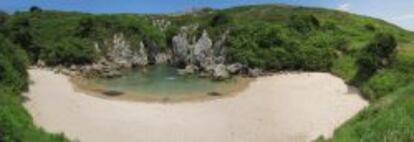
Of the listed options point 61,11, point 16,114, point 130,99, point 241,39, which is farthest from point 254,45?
point 61,11

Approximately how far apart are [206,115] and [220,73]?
2283cm

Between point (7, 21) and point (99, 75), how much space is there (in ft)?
125

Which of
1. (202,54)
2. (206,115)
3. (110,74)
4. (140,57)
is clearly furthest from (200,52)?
(206,115)

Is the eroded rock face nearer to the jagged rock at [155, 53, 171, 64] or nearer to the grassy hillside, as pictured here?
the grassy hillside

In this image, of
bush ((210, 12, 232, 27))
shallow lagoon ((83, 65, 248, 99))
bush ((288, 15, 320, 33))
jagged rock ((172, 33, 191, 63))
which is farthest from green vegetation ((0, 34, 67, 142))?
bush ((288, 15, 320, 33))

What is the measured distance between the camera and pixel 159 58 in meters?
92.1

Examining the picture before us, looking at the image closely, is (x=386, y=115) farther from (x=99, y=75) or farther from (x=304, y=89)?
(x=99, y=75)

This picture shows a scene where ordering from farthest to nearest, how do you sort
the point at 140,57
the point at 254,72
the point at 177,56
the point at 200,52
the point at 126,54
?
1. the point at 140,57
2. the point at 177,56
3. the point at 126,54
4. the point at 200,52
5. the point at 254,72

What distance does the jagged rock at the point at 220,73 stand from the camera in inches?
2822

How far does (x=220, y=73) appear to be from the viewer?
72562 mm

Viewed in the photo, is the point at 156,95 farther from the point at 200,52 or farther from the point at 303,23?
the point at 303,23

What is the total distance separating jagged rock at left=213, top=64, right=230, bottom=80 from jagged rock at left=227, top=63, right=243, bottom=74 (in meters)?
1.33

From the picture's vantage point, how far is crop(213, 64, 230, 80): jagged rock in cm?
7169

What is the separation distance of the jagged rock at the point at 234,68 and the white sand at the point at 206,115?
1237 cm
